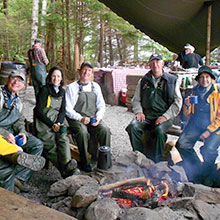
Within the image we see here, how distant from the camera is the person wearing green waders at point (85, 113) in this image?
135 inches

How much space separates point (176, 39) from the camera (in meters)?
5.39

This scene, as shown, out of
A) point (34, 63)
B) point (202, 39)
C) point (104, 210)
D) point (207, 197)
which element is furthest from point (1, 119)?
point (202, 39)

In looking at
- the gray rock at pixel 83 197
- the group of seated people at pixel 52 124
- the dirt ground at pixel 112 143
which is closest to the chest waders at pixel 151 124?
the group of seated people at pixel 52 124

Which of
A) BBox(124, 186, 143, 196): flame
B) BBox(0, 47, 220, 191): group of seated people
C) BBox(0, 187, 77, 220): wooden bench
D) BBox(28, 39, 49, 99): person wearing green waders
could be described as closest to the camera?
BBox(0, 187, 77, 220): wooden bench

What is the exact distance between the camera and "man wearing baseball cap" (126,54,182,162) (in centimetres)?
337

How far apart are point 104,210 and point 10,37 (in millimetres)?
10439

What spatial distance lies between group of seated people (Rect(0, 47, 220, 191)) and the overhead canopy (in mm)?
1175

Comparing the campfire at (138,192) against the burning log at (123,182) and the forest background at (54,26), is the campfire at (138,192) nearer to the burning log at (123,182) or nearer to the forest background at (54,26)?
the burning log at (123,182)

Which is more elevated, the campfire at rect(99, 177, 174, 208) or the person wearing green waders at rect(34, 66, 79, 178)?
the person wearing green waders at rect(34, 66, 79, 178)

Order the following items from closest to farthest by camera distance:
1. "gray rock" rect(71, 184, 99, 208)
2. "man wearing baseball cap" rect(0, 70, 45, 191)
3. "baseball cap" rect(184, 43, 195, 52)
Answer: "gray rock" rect(71, 184, 99, 208)
"man wearing baseball cap" rect(0, 70, 45, 191)
"baseball cap" rect(184, 43, 195, 52)

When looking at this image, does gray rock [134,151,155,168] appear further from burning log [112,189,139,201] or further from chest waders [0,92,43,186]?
chest waders [0,92,43,186]

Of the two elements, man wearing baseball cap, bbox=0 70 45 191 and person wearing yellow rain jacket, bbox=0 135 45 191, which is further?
man wearing baseball cap, bbox=0 70 45 191

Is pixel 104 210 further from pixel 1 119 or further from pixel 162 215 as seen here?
pixel 1 119

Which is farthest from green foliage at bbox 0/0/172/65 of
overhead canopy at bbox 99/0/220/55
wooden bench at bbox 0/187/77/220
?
wooden bench at bbox 0/187/77/220
